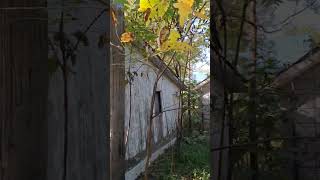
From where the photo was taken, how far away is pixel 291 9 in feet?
4.06

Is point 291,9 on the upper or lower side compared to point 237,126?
upper

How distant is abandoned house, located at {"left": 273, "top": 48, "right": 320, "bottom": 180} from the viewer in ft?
4.06

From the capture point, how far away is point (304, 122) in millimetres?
1243

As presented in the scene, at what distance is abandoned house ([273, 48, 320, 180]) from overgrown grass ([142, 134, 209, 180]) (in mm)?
4862

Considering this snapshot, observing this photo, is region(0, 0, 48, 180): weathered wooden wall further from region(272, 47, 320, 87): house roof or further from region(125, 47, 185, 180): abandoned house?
region(125, 47, 185, 180): abandoned house

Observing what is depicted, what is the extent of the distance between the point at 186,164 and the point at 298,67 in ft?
22.2

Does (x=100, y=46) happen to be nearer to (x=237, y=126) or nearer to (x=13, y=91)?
(x=13, y=91)

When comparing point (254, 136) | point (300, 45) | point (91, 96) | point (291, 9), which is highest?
point (291, 9)

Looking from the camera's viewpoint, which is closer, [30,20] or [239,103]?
[239,103]

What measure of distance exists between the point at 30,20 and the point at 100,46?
0.80 ft

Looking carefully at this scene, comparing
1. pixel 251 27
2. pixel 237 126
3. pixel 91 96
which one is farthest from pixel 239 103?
pixel 91 96

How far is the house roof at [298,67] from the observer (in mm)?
1237

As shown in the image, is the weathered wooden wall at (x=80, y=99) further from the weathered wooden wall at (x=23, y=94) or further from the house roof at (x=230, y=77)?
the house roof at (x=230, y=77)

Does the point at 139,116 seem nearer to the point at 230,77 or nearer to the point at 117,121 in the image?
the point at 117,121
